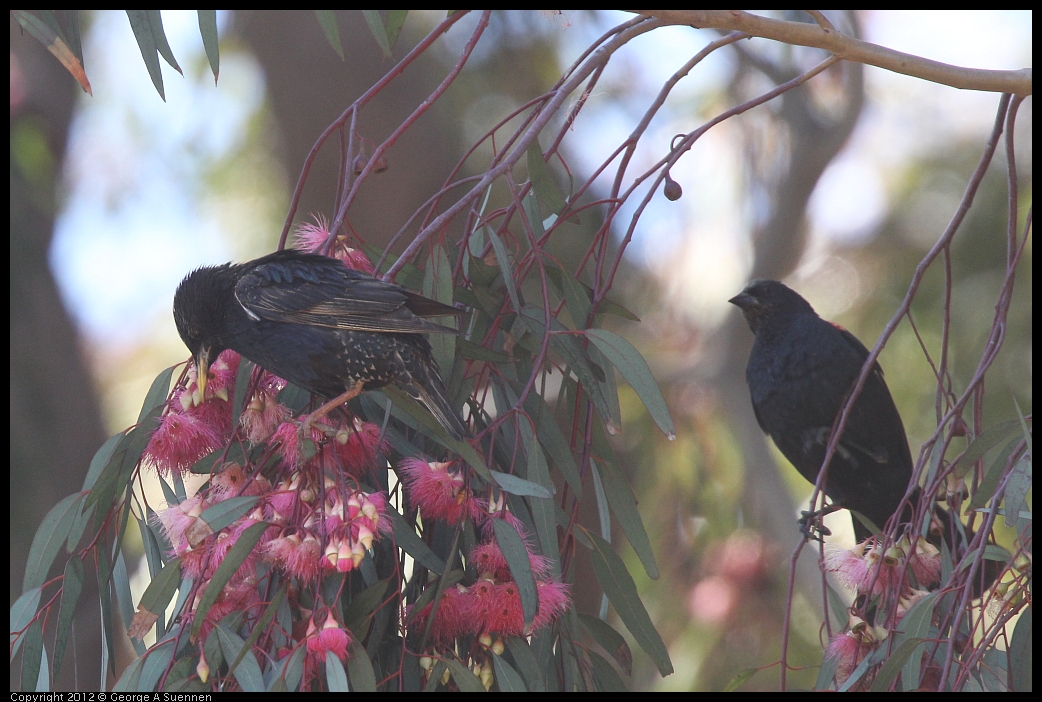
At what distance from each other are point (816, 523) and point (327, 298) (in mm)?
1302

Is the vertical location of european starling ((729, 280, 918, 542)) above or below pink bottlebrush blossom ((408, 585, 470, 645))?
above

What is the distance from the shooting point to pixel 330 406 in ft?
5.11

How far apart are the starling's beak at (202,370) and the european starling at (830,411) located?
4.98 feet

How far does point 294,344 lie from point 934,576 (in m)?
1.29

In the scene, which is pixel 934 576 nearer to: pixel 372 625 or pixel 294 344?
pixel 372 625

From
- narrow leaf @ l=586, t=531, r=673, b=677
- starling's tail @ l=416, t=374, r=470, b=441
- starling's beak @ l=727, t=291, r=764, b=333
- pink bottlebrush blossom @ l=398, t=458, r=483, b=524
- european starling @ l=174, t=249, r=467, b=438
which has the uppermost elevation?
starling's beak @ l=727, t=291, r=764, b=333

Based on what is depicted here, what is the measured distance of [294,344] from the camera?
1738 millimetres

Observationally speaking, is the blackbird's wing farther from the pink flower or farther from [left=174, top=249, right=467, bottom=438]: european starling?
the pink flower

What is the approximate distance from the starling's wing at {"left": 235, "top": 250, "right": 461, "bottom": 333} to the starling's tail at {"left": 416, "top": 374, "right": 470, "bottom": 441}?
127mm

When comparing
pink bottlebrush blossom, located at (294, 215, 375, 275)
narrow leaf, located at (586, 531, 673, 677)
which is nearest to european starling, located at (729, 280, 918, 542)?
narrow leaf, located at (586, 531, 673, 677)

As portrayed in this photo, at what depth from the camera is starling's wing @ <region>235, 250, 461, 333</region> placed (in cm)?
169

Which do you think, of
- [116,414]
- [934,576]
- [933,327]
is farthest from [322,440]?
[116,414]

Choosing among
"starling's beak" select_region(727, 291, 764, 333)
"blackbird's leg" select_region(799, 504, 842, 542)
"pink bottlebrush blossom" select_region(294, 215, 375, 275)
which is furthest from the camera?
"starling's beak" select_region(727, 291, 764, 333)

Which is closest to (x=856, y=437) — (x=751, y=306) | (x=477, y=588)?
(x=751, y=306)
